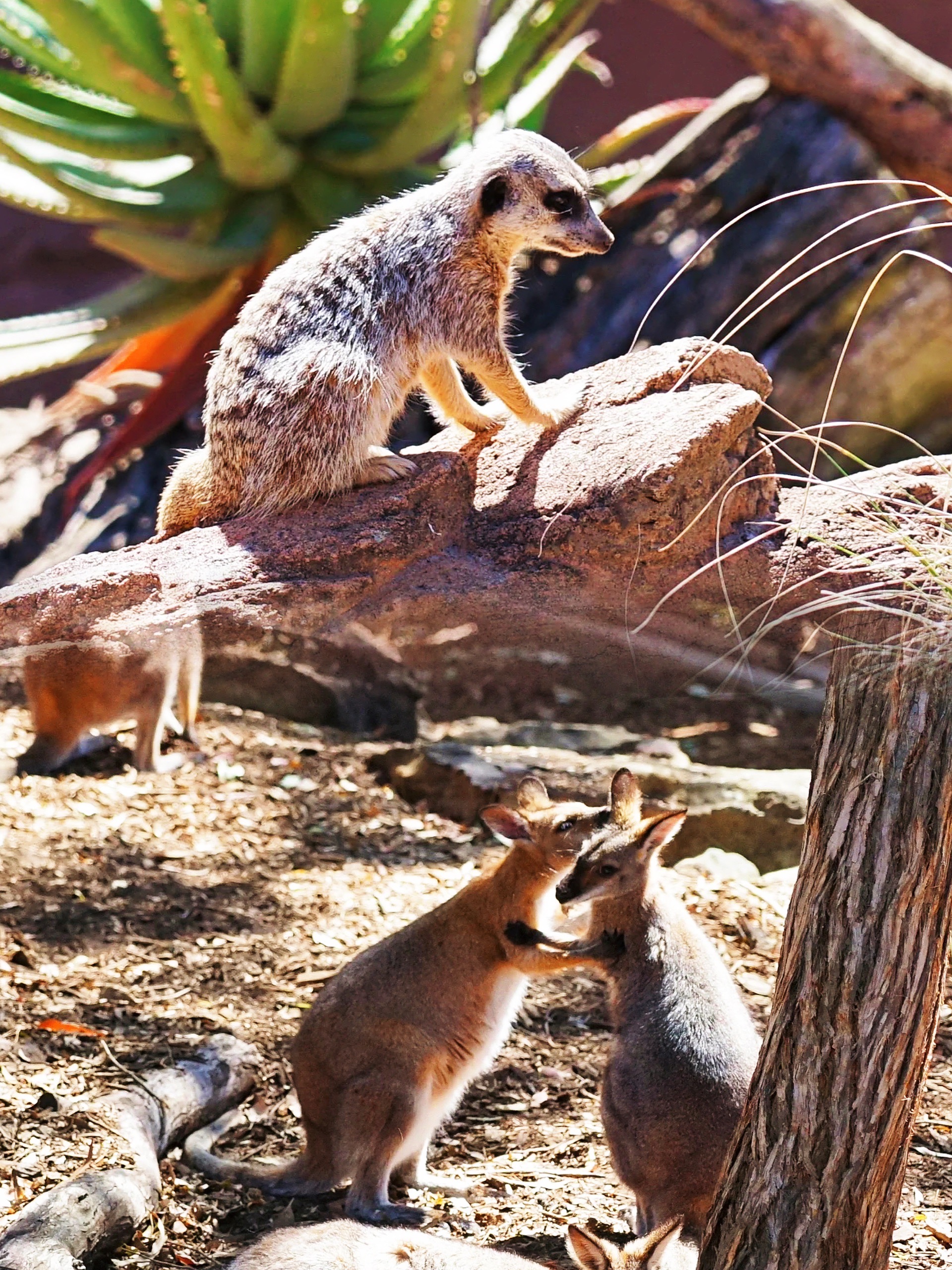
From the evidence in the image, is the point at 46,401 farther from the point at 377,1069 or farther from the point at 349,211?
the point at 377,1069

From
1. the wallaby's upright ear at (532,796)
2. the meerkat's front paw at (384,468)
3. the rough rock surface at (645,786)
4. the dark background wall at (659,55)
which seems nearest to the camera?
the meerkat's front paw at (384,468)

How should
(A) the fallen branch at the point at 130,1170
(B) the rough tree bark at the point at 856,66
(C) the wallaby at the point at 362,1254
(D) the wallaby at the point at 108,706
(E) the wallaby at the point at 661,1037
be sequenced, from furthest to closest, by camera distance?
(B) the rough tree bark at the point at 856,66
(D) the wallaby at the point at 108,706
(E) the wallaby at the point at 661,1037
(A) the fallen branch at the point at 130,1170
(C) the wallaby at the point at 362,1254

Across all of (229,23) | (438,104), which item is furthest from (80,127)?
(438,104)

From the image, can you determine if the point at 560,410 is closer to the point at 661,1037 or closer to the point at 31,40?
the point at 661,1037

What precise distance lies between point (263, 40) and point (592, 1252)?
5544 millimetres

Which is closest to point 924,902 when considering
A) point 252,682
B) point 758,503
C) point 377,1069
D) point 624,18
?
point 758,503

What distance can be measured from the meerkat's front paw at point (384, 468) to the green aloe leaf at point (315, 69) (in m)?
3.45

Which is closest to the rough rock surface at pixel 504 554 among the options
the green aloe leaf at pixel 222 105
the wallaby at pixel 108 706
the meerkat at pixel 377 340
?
the meerkat at pixel 377 340

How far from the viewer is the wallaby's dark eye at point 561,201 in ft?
12.0

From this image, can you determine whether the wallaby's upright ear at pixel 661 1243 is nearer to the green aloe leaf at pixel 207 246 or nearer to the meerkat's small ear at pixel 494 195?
the meerkat's small ear at pixel 494 195

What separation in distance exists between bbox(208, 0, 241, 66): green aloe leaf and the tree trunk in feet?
17.3

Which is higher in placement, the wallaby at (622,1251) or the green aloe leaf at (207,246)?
the green aloe leaf at (207,246)

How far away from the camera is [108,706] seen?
18.0 ft

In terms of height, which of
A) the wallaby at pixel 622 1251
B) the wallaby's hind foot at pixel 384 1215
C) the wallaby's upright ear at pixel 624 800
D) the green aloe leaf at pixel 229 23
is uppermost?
the green aloe leaf at pixel 229 23
